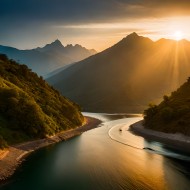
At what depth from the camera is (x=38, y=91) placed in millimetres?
197750

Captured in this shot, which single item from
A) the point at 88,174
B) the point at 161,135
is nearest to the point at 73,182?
the point at 88,174

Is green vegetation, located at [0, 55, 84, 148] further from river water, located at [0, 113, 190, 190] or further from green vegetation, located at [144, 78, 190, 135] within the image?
green vegetation, located at [144, 78, 190, 135]

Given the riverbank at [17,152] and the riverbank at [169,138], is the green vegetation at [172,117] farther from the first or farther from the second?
the riverbank at [17,152]

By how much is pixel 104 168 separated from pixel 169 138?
205ft

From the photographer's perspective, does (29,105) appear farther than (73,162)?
Yes

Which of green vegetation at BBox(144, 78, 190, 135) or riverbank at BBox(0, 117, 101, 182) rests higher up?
green vegetation at BBox(144, 78, 190, 135)

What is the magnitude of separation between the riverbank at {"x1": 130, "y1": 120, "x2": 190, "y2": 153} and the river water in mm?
5574

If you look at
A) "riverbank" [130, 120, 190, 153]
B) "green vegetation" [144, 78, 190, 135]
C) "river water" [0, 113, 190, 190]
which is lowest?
"river water" [0, 113, 190, 190]

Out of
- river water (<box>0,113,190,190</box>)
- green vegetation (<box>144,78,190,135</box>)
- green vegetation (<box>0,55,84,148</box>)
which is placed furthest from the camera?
green vegetation (<box>144,78,190,135</box>)

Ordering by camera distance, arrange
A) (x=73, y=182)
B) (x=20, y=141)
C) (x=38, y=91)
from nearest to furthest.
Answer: (x=73, y=182), (x=20, y=141), (x=38, y=91)

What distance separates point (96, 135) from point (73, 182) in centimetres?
8987

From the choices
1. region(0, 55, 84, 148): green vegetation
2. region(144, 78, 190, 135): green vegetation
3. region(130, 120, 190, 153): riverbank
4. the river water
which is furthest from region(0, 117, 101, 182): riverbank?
region(144, 78, 190, 135): green vegetation

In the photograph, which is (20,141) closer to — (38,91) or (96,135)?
(96,135)

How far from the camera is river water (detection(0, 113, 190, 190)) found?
84.4 metres
